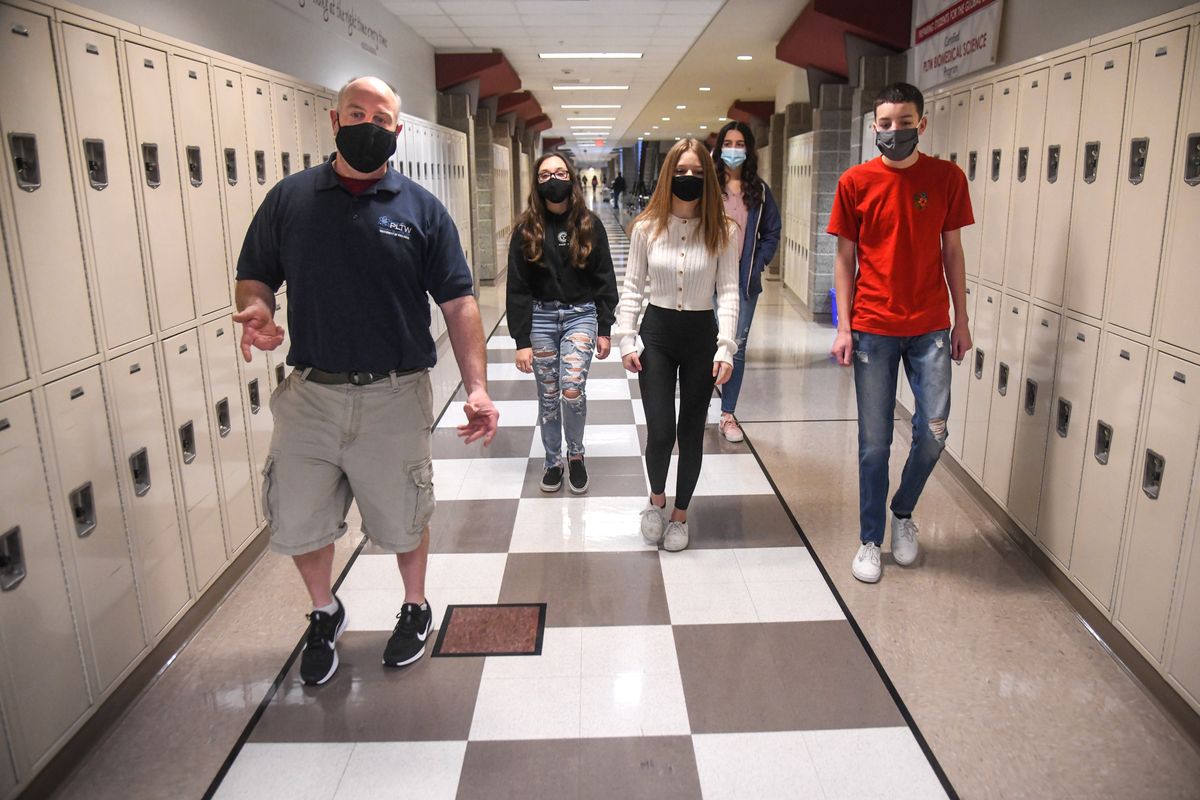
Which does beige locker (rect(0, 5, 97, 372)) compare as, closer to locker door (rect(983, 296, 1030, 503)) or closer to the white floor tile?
the white floor tile

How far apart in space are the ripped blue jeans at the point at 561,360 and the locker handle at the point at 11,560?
207 centimetres

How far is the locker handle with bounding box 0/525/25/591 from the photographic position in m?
1.78

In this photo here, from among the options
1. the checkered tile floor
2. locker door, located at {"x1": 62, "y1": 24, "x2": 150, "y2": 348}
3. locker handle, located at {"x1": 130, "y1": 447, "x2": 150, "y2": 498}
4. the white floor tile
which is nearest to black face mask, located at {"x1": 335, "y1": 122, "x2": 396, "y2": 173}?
locker door, located at {"x1": 62, "y1": 24, "x2": 150, "y2": 348}

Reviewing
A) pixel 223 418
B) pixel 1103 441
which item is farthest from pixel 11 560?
pixel 1103 441

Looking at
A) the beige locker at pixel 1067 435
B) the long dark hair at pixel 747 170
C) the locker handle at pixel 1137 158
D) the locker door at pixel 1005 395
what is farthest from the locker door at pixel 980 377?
the long dark hair at pixel 747 170

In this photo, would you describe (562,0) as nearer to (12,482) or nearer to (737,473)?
(737,473)

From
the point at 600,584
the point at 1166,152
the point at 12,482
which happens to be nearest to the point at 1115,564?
the point at 1166,152

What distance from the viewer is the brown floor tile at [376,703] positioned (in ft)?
6.98

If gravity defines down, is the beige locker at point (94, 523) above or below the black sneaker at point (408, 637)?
above

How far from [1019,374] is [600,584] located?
1.73m

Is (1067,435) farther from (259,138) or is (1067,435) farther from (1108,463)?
(259,138)

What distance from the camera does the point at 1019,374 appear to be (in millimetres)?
3166

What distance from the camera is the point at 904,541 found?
9.99 feet

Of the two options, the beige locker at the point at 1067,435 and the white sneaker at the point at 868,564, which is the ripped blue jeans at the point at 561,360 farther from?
the beige locker at the point at 1067,435
